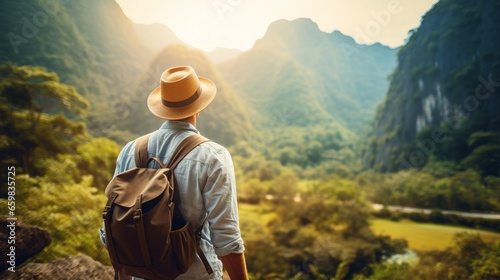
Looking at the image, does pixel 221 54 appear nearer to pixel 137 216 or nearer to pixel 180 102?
pixel 180 102

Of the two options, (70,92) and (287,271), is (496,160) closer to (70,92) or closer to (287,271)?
(287,271)

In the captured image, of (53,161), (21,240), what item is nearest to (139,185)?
(21,240)

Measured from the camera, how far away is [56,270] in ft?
9.48

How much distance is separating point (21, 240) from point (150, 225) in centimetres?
341

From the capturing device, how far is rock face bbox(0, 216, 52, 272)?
3057 mm

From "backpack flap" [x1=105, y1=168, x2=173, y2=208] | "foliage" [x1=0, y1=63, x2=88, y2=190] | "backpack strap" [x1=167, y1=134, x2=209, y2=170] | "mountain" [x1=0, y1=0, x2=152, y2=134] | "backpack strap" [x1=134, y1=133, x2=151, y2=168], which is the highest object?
"mountain" [x1=0, y1=0, x2=152, y2=134]

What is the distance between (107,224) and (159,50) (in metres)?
22.4

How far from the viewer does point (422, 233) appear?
27.6ft

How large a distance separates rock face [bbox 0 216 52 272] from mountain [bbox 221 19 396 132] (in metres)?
22.7

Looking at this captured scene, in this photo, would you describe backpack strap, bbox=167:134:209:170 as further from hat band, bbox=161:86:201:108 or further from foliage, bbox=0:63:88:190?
foliage, bbox=0:63:88:190

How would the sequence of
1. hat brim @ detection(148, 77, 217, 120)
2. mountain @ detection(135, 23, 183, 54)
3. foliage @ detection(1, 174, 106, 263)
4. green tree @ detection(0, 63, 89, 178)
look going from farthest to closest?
mountain @ detection(135, 23, 183, 54) < green tree @ detection(0, 63, 89, 178) < foliage @ detection(1, 174, 106, 263) < hat brim @ detection(148, 77, 217, 120)

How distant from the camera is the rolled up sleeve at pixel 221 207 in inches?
42.4

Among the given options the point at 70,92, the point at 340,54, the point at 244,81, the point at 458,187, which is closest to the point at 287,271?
the point at 458,187

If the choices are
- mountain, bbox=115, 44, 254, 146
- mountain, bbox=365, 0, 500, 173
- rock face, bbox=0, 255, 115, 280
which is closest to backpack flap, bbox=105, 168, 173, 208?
rock face, bbox=0, 255, 115, 280
